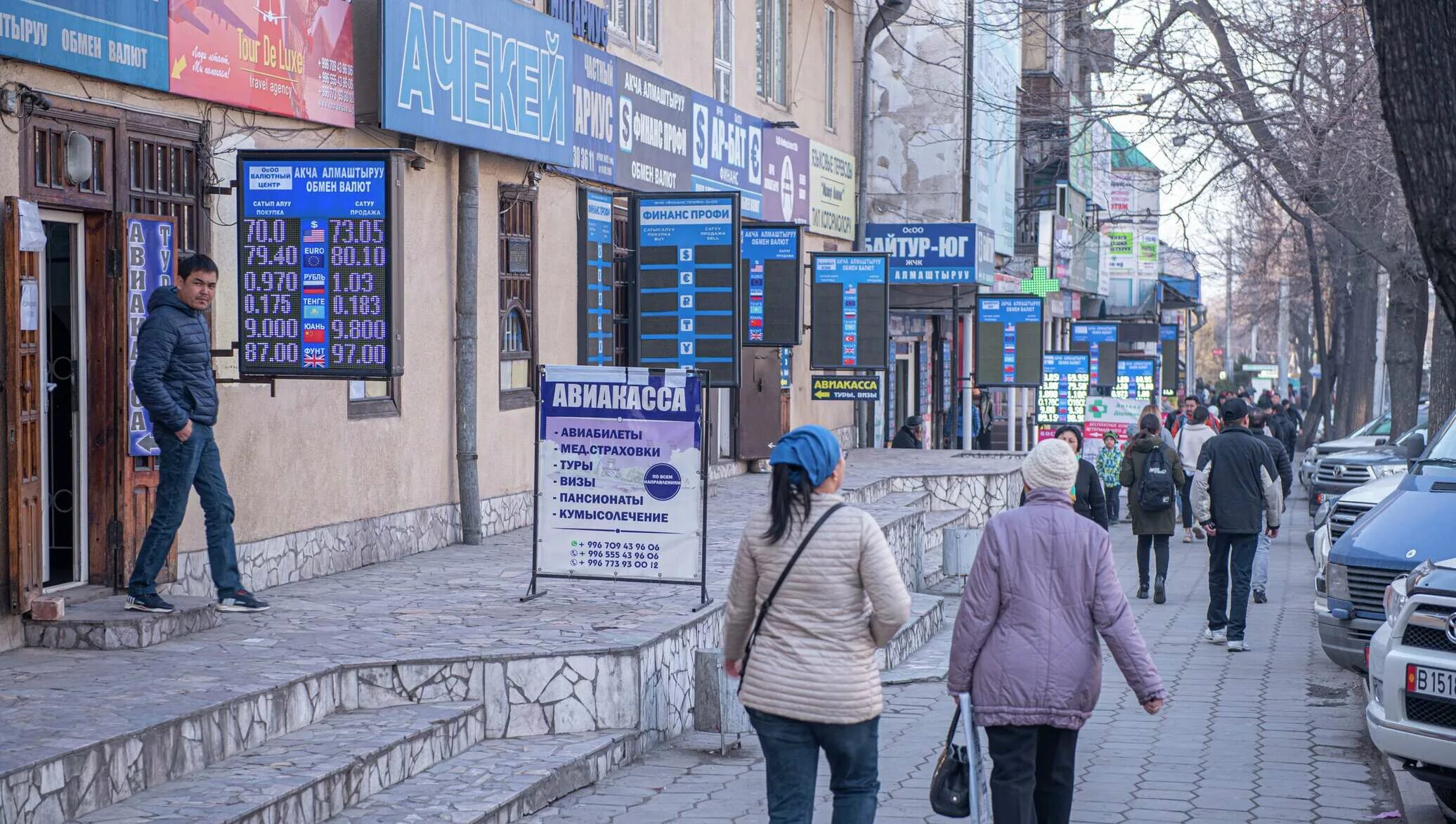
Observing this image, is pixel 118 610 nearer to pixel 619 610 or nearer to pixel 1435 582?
pixel 619 610

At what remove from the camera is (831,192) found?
25.9 metres

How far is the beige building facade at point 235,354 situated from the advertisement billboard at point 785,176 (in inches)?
193

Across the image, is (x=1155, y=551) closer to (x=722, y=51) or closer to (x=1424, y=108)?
(x=722, y=51)

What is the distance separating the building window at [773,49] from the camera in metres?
22.9

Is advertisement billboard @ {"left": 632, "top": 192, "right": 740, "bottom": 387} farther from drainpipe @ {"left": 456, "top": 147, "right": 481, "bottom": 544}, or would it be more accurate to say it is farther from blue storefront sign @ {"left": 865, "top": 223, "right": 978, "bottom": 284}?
blue storefront sign @ {"left": 865, "top": 223, "right": 978, "bottom": 284}

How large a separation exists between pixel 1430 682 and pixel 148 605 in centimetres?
612

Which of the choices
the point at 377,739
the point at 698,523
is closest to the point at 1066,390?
the point at 698,523

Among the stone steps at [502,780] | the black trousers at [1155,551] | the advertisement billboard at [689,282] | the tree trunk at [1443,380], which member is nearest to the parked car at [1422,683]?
the stone steps at [502,780]

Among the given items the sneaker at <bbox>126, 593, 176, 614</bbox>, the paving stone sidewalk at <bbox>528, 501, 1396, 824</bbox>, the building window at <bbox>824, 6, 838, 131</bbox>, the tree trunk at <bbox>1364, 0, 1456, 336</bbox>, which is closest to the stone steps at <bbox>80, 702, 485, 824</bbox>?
the paving stone sidewalk at <bbox>528, 501, 1396, 824</bbox>

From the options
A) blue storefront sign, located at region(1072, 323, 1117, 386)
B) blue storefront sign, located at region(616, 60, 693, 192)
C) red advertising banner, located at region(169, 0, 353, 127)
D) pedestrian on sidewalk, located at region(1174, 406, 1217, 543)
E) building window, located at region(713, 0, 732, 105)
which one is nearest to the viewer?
red advertising banner, located at region(169, 0, 353, 127)

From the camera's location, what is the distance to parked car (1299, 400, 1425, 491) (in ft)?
91.8

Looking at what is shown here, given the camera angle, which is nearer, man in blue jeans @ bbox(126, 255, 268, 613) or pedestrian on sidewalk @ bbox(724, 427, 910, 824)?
pedestrian on sidewalk @ bbox(724, 427, 910, 824)

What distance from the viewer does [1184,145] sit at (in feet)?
62.7

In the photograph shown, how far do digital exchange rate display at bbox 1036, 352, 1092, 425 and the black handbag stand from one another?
2290 centimetres
